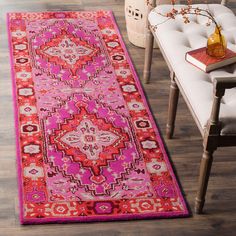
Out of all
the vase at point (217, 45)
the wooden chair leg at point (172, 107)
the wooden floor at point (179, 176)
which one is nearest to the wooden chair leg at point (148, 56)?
→ the wooden floor at point (179, 176)

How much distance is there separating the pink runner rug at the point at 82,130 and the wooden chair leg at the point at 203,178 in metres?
0.08

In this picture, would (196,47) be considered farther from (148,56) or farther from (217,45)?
(148,56)

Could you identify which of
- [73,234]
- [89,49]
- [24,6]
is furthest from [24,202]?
[24,6]

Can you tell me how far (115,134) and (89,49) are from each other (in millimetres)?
1018

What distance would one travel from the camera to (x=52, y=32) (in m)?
4.43

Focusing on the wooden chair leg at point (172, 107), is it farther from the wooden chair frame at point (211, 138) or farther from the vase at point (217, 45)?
the vase at point (217, 45)

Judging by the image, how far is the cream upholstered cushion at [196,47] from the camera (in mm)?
2690

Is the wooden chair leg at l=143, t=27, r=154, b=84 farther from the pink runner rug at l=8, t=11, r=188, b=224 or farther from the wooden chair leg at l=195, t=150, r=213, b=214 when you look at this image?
the wooden chair leg at l=195, t=150, r=213, b=214

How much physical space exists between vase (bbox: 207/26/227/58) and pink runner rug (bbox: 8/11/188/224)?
64 centimetres

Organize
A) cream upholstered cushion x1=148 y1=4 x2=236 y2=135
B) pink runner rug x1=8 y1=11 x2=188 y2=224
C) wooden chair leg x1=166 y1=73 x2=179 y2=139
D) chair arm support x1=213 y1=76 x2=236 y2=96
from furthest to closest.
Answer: wooden chair leg x1=166 y1=73 x2=179 y2=139, pink runner rug x1=8 y1=11 x2=188 y2=224, cream upholstered cushion x1=148 y1=4 x2=236 y2=135, chair arm support x1=213 y1=76 x2=236 y2=96

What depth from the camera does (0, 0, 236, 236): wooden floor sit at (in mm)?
2791

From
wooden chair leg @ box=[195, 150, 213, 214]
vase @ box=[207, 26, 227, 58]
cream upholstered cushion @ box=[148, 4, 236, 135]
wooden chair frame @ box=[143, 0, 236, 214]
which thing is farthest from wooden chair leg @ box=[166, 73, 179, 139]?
wooden chair leg @ box=[195, 150, 213, 214]

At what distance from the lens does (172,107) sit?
3277 mm

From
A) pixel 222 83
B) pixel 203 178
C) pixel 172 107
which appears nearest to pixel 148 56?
pixel 172 107
